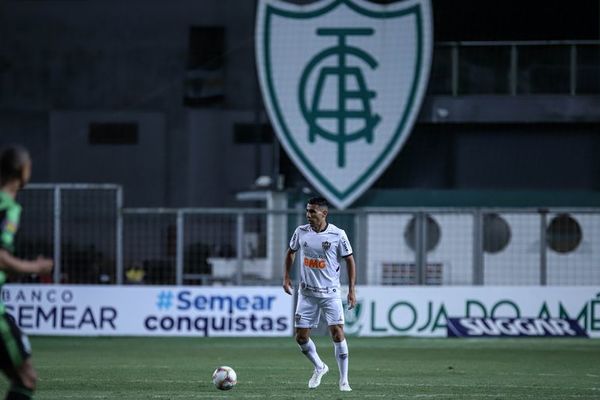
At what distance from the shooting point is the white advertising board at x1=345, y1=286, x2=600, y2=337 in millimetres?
21828

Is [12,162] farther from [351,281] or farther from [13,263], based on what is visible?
[351,281]

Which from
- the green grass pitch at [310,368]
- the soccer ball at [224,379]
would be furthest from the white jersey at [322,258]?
the soccer ball at [224,379]

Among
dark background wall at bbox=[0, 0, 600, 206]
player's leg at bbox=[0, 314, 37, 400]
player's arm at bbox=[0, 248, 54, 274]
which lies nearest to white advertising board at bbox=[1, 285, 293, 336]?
dark background wall at bbox=[0, 0, 600, 206]

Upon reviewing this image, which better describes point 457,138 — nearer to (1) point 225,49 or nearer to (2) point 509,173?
(2) point 509,173

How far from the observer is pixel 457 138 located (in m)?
29.5

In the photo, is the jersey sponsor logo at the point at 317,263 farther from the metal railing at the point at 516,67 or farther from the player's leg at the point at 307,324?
the metal railing at the point at 516,67

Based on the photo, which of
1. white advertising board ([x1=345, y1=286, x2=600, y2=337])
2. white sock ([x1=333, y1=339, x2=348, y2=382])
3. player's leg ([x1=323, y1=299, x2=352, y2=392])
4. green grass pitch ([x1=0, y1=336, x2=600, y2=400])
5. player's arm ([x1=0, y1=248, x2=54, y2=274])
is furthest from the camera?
white advertising board ([x1=345, y1=286, x2=600, y2=337])

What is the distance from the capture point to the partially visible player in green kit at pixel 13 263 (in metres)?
7.72

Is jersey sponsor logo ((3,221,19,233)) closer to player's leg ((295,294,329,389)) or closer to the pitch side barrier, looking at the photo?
player's leg ((295,294,329,389))

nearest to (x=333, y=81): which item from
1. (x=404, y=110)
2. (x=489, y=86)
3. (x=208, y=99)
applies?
(x=404, y=110)

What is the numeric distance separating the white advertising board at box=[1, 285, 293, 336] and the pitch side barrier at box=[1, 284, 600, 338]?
15 mm

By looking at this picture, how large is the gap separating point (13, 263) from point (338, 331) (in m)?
5.97

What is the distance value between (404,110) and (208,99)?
34.4ft

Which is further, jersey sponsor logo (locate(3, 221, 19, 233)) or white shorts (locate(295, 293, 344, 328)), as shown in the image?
white shorts (locate(295, 293, 344, 328))
